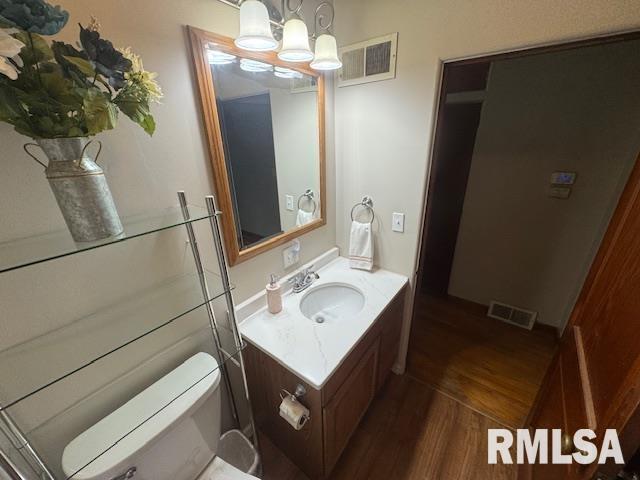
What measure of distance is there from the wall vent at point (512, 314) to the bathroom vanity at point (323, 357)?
1.34 meters

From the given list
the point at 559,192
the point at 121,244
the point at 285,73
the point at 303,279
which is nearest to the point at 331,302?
the point at 303,279

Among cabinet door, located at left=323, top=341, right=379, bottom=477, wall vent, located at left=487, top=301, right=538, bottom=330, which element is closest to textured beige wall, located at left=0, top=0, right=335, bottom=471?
cabinet door, located at left=323, top=341, right=379, bottom=477

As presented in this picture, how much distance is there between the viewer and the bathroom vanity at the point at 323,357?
1021mm

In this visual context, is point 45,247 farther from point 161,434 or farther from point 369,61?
point 369,61

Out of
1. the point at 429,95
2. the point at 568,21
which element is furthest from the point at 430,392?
the point at 568,21

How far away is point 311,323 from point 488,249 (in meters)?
1.89

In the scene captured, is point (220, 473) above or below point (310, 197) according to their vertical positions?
below

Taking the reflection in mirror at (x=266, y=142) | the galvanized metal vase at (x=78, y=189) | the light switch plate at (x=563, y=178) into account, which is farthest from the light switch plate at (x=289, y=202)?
the light switch plate at (x=563, y=178)

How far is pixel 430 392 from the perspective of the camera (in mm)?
1719

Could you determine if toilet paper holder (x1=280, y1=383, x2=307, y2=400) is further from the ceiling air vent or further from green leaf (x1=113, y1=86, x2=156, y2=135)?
the ceiling air vent

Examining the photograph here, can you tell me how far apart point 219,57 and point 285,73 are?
0.35 meters

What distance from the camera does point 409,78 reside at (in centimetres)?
123

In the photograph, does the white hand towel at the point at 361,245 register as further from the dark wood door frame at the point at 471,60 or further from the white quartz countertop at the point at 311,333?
the dark wood door frame at the point at 471,60

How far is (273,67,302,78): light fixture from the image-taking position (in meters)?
1.17
